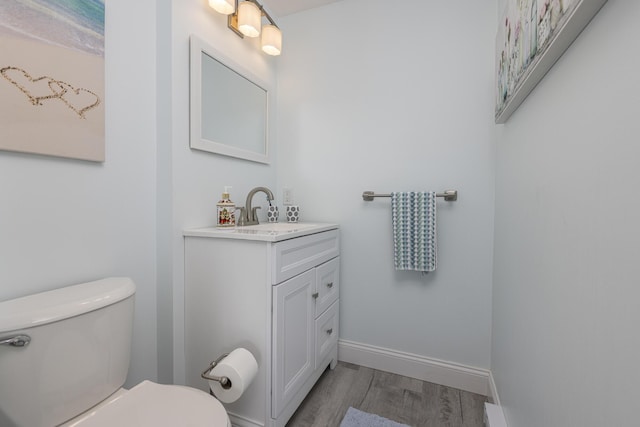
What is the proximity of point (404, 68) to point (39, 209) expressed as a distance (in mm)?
1793

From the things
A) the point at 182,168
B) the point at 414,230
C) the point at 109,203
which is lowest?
the point at 414,230

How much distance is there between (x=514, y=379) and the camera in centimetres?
101

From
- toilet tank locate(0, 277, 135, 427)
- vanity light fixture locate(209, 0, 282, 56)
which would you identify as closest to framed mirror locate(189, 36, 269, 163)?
vanity light fixture locate(209, 0, 282, 56)

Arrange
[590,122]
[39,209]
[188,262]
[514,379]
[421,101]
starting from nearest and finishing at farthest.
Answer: [590,122] < [39,209] < [514,379] < [188,262] < [421,101]

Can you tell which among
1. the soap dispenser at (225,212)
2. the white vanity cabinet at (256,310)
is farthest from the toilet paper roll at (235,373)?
the soap dispenser at (225,212)

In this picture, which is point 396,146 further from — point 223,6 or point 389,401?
point 389,401

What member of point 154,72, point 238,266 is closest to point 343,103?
point 154,72

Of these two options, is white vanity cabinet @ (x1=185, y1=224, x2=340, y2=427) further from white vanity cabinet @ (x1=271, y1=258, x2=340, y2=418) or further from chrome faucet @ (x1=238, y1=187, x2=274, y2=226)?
chrome faucet @ (x1=238, y1=187, x2=274, y2=226)

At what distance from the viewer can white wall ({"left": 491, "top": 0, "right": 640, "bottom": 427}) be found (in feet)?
1.35

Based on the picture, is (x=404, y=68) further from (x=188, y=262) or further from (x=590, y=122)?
Answer: (x=188, y=262)

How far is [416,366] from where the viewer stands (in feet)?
5.41

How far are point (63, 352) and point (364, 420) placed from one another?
1.19m

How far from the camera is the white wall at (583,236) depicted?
1.35ft

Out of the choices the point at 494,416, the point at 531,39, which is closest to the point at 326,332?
the point at 494,416
